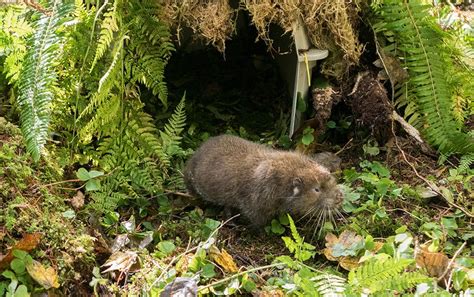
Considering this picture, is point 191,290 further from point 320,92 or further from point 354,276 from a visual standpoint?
point 320,92

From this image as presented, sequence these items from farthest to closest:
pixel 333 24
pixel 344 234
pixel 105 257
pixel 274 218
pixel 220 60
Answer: pixel 220 60, pixel 333 24, pixel 274 218, pixel 344 234, pixel 105 257

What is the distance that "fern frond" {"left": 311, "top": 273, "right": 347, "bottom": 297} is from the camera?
136 inches

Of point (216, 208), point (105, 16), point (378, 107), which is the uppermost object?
point (105, 16)

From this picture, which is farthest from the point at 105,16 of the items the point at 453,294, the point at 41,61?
the point at 453,294

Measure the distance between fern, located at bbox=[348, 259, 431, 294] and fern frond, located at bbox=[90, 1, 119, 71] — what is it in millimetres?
2125

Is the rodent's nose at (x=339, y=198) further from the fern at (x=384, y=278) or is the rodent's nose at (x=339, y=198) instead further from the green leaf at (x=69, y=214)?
the green leaf at (x=69, y=214)

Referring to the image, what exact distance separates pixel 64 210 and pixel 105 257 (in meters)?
0.42

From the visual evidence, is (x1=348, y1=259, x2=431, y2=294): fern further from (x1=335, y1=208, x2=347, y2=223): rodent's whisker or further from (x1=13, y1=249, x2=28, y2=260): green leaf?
(x1=13, y1=249, x2=28, y2=260): green leaf

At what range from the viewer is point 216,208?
5047 millimetres

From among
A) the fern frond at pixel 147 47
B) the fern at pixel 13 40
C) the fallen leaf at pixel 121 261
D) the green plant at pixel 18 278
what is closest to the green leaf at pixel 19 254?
the green plant at pixel 18 278

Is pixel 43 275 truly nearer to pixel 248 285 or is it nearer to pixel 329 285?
pixel 248 285

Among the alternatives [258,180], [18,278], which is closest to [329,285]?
[258,180]

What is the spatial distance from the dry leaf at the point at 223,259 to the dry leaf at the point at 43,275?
95 centimetres

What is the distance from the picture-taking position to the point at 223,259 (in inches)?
157
